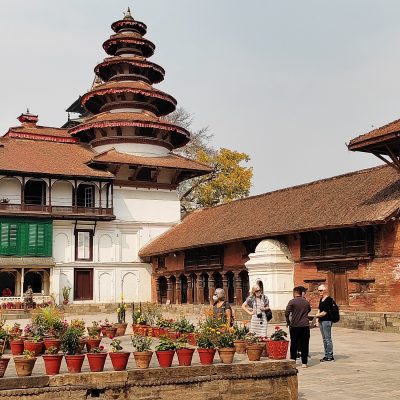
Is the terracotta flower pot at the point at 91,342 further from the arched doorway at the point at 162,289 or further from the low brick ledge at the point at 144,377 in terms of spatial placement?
the arched doorway at the point at 162,289

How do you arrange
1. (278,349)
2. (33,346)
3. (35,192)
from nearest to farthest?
(278,349), (33,346), (35,192)

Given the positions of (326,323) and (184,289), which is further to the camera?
(184,289)

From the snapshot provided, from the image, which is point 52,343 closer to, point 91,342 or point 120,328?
point 91,342

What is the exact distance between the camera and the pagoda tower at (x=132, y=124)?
3788cm

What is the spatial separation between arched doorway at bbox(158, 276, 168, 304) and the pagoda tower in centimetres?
599

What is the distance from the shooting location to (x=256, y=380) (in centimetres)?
932

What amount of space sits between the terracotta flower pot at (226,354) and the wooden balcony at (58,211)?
2542cm

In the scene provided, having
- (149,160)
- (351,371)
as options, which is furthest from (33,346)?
(149,160)

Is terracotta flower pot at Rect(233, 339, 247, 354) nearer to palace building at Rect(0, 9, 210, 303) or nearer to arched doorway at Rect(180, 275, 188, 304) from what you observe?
arched doorway at Rect(180, 275, 188, 304)

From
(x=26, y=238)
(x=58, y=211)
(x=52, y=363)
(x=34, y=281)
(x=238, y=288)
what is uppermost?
(x=58, y=211)

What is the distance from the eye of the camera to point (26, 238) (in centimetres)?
3347

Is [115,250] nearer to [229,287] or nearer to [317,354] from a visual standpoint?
[229,287]

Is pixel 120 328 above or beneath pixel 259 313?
beneath

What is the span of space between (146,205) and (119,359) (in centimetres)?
2959
